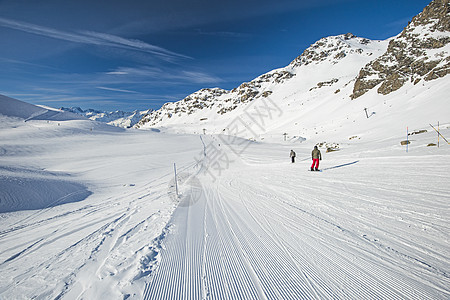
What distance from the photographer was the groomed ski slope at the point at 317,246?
7.74 ft

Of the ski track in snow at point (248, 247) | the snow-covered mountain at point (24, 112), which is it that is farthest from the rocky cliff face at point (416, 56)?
the snow-covered mountain at point (24, 112)

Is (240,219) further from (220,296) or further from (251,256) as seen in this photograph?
(220,296)

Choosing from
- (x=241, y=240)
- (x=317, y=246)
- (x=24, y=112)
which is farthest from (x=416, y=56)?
(x=24, y=112)

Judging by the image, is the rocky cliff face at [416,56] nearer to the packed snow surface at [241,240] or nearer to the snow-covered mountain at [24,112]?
the packed snow surface at [241,240]

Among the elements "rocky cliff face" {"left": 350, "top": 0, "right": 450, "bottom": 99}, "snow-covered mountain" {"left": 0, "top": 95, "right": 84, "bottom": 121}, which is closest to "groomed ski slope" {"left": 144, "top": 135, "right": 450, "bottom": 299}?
"snow-covered mountain" {"left": 0, "top": 95, "right": 84, "bottom": 121}

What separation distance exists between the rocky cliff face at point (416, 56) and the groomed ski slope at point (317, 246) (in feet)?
171

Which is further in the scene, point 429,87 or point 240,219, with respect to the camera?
point 429,87

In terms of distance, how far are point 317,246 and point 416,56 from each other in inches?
2916

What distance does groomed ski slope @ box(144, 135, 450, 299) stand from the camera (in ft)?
7.74

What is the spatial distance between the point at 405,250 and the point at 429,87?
164 feet

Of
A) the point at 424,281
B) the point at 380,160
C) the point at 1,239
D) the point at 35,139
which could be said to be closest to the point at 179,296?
the point at 424,281

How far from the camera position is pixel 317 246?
3.24m

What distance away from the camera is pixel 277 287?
242 centimetres

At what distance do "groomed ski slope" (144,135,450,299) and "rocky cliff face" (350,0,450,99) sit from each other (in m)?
52.1
